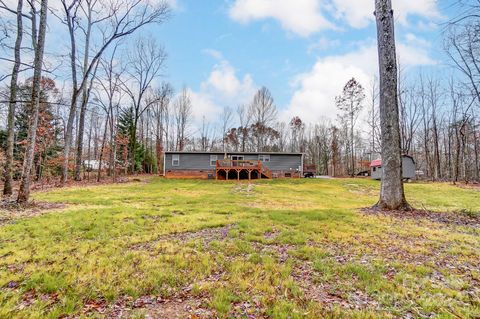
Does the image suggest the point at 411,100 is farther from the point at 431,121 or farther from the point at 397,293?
the point at 397,293

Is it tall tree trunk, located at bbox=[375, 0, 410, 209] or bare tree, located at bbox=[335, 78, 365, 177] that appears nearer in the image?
tall tree trunk, located at bbox=[375, 0, 410, 209]

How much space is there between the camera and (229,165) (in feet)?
79.2

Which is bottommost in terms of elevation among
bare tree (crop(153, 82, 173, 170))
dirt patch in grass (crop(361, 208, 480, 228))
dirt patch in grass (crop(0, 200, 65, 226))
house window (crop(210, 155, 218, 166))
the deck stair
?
dirt patch in grass (crop(361, 208, 480, 228))

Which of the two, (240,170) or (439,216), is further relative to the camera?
(240,170)

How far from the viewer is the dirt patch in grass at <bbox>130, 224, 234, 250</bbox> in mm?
4834

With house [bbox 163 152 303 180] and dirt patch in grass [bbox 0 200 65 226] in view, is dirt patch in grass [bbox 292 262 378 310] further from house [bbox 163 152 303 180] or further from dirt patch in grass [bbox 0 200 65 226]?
house [bbox 163 152 303 180]

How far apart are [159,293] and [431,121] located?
37260 millimetres

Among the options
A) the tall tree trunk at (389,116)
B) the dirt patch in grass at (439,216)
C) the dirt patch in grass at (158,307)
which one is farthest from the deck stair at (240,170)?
the dirt patch in grass at (158,307)

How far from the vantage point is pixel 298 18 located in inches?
526

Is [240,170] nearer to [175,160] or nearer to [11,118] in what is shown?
[175,160]

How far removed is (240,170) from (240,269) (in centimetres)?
2037

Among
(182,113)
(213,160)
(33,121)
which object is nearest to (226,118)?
(182,113)

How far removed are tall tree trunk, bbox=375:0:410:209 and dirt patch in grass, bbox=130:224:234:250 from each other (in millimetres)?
5068

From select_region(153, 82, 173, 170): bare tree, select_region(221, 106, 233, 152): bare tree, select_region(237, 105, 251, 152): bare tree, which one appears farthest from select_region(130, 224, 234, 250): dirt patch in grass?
select_region(221, 106, 233, 152): bare tree
